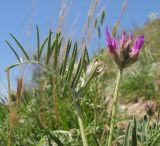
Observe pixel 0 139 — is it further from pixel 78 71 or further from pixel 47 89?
pixel 47 89

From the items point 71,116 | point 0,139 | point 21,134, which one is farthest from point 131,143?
point 71,116

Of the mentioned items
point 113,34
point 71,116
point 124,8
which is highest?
point 124,8

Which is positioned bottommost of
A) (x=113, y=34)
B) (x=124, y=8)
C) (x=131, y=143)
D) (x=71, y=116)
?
(x=131, y=143)

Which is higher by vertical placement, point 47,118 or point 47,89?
point 47,89

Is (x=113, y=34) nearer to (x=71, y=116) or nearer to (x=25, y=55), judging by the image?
(x=25, y=55)

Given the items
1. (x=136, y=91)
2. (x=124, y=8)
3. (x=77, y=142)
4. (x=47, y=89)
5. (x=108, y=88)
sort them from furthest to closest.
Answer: (x=108, y=88) < (x=136, y=91) < (x=47, y=89) < (x=124, y=8) < (x=77, y=142)

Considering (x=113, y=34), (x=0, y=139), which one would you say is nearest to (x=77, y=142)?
(x=0, y=139)

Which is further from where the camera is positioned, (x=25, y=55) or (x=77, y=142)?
(x=77, y=142)

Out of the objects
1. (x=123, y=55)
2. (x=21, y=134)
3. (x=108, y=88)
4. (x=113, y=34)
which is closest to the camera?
(x=123, y=55)

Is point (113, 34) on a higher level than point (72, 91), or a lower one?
higher
